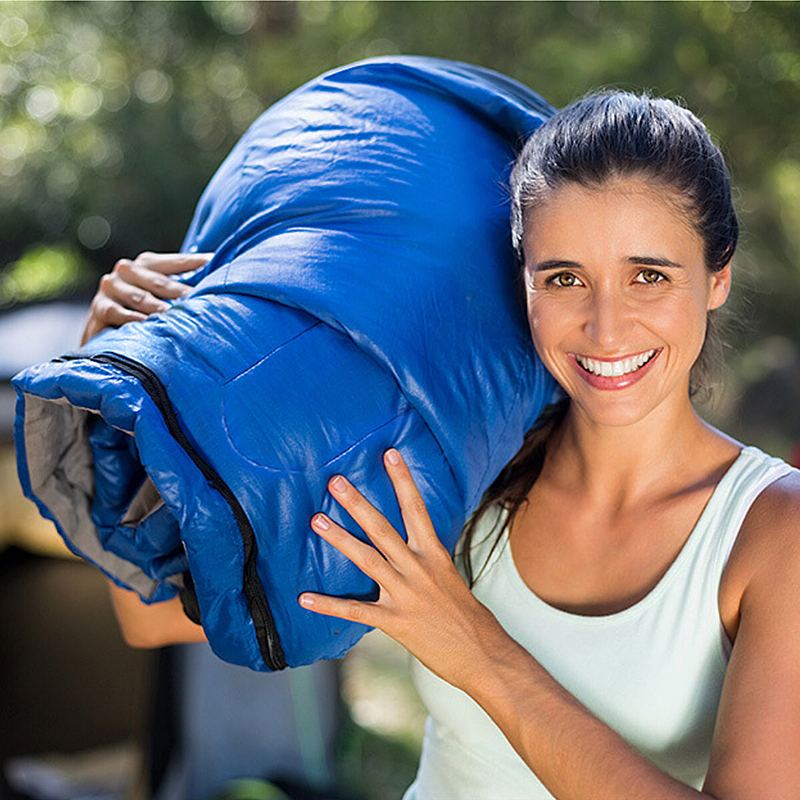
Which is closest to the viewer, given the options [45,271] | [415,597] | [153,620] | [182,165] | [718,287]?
[415,597]

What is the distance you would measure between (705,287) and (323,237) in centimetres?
46

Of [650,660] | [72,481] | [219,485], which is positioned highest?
[219,485]

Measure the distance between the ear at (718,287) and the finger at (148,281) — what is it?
63cm

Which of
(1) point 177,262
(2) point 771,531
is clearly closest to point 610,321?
(2) point 771,531

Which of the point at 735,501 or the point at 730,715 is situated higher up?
the point at 735,501

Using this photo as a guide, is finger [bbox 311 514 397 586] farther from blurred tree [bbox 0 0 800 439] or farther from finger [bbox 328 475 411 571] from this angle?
blurred tree [bbox 0 0 800 439]

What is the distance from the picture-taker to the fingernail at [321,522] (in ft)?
4.30

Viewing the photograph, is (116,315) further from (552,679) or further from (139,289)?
(552,679)

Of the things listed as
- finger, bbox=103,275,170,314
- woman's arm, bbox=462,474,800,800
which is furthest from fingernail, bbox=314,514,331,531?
finger, bbox=103,275,170,314

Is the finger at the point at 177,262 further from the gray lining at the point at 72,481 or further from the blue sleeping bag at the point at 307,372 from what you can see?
the gray lining at the point at 72,481

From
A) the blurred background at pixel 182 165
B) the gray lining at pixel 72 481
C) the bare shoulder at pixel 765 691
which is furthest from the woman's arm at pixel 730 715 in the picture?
the blurred background at pixel 182 165

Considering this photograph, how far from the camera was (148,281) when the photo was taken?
159 centimetres

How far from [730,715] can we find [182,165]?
18.1ft

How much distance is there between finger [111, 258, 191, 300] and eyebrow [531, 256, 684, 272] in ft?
1.39
